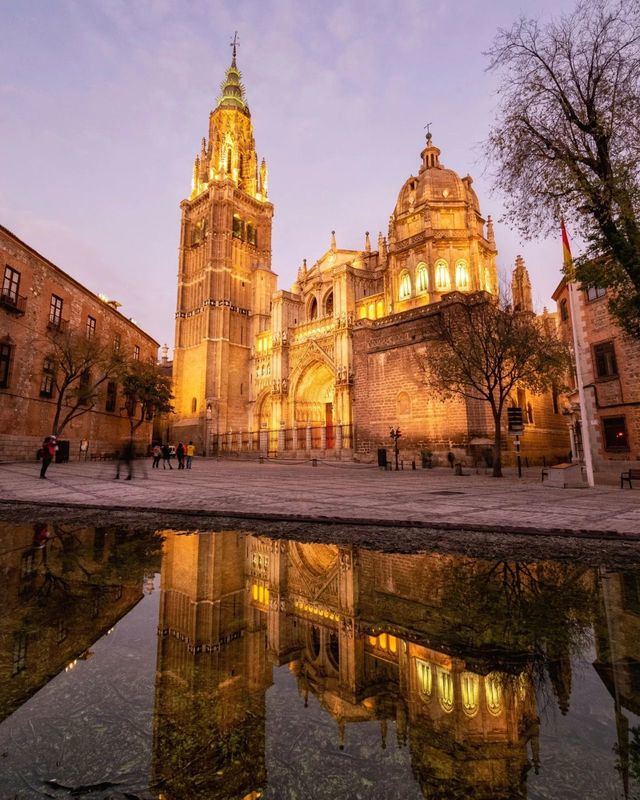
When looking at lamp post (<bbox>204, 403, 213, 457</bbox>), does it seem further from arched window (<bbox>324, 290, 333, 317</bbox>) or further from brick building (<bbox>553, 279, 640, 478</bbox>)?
brick building (<bbox>553, 279, 640, 478</bbox>)

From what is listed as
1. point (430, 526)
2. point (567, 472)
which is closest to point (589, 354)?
point (567, 472)

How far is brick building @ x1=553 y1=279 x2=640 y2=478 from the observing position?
47.4 ft

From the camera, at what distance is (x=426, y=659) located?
5.08ft

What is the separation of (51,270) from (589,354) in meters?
26.9

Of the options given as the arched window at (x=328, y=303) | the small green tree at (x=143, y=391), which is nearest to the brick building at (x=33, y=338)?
the small green tree at (x=143, y=391)

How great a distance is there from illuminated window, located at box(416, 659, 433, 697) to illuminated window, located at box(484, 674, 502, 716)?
0.61 feet

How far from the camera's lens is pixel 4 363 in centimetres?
1825

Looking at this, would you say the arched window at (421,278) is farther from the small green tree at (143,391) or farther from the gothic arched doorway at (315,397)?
the small green tree at (143,391)

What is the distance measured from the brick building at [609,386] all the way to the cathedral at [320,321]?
4.93 m

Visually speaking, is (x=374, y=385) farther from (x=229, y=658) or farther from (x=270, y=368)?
(x=229, y=658)

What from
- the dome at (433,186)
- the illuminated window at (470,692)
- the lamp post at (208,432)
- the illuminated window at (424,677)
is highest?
the dome at (433,186)

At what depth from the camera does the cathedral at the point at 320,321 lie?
23453mm

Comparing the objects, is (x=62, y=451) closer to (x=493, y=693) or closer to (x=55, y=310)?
(x=55, y=310)

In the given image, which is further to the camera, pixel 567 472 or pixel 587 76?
pixel 567 472
